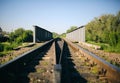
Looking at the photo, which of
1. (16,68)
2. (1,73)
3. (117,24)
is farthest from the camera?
(117,24)

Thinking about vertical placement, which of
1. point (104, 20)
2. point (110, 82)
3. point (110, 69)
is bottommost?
point (110, 82)

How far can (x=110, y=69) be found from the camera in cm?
359

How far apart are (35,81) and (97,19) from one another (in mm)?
42892

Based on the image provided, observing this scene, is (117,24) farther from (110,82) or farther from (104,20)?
(110,82)

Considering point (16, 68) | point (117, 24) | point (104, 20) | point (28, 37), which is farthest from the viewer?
A: point (104, 20)

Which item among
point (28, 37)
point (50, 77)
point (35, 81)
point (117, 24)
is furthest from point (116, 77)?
point (117, 24)

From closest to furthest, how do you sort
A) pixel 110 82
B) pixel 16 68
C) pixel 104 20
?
pixel 110 82, pixel 16 68, pixel 104 20

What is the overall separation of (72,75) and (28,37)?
74.1 feet

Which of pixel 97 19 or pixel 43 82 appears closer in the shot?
pixel 43 82

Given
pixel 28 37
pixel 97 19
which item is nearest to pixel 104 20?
pixel 97 19

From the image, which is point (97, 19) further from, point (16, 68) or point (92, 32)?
point (16, 68)

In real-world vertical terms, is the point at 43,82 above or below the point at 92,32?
below

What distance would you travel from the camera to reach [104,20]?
4191cm

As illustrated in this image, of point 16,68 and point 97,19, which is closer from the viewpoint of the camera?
point 16,68
